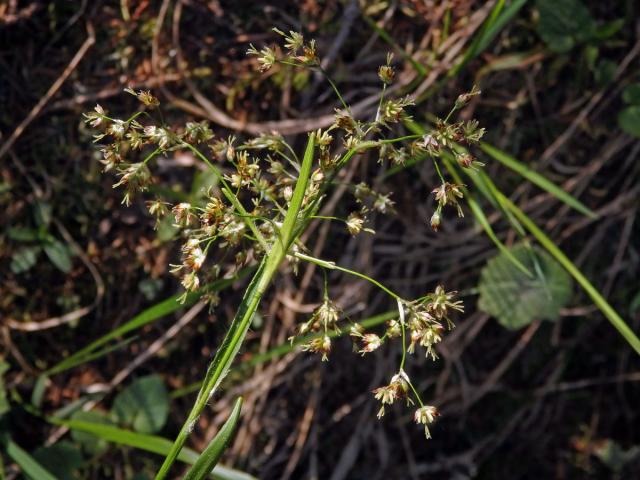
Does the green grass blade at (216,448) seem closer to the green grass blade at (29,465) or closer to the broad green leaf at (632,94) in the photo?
the green grass blade at (29,465)

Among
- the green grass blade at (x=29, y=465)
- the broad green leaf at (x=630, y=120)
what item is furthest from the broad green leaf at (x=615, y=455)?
the green grass blade at (x=29, y=465)

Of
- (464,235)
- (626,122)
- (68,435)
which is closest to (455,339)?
(464,235)

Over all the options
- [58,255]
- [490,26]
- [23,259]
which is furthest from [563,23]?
[23,259]

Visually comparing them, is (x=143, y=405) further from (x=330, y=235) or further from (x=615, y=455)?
(x=615, y=455)

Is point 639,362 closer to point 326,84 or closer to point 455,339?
point 455,339

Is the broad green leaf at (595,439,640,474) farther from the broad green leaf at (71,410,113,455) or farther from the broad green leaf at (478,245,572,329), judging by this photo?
the broad green leaf at (71,410,113,455)

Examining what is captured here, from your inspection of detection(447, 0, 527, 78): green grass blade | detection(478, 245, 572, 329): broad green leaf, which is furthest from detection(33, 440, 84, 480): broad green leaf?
detection(447, 0, 527, 78): green grass blade
